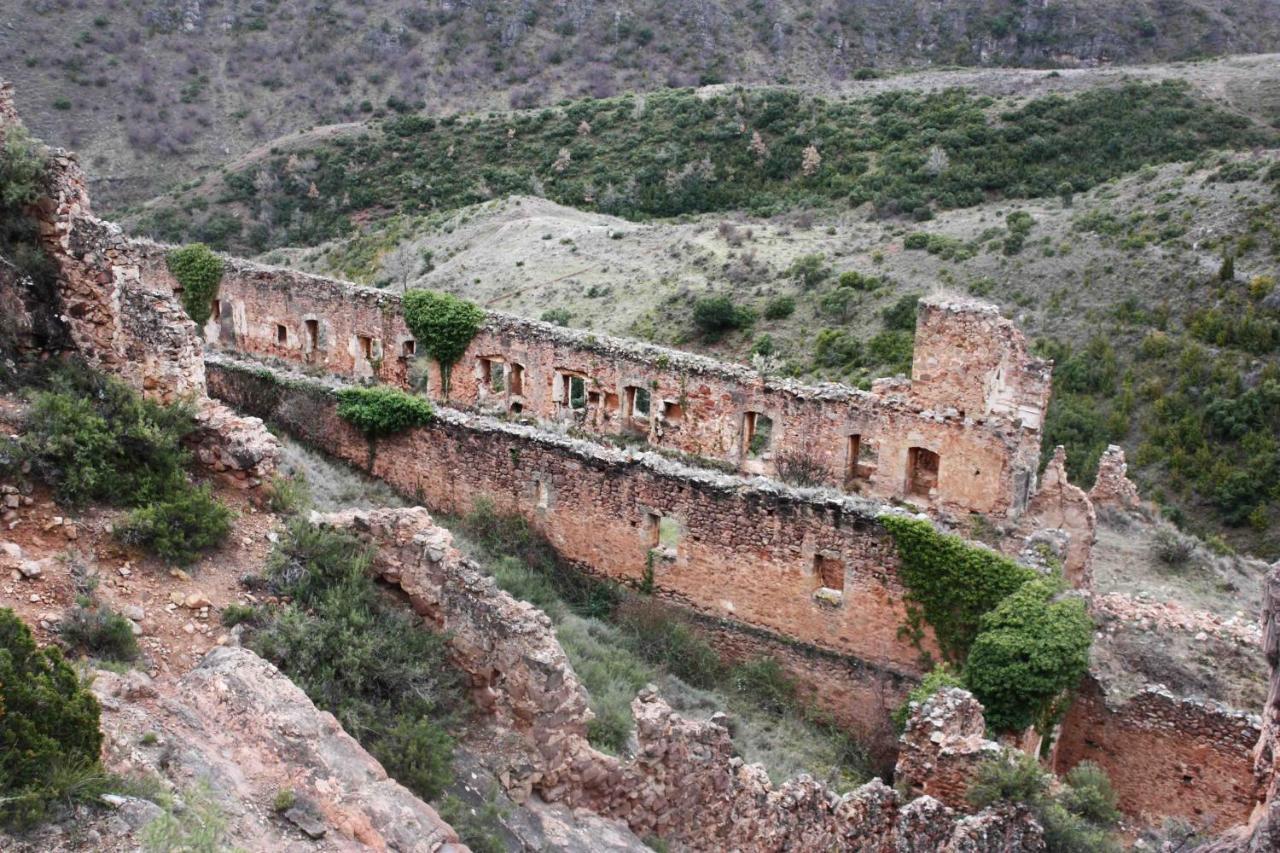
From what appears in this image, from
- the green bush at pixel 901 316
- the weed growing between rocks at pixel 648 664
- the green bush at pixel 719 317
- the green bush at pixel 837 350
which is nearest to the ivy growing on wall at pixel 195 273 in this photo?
the green bush at pixel 719 317

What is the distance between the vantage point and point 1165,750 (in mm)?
14922

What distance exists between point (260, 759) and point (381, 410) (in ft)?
37.9

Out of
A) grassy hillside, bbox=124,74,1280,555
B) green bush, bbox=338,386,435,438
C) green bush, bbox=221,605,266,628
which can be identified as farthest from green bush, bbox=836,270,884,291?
green bush, bbox=221,605,266,628

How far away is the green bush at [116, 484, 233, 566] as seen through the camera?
10.1 m

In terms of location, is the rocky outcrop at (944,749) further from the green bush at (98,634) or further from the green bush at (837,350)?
the green bush at (837,350)

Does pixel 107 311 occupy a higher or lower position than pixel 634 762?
Result: higher

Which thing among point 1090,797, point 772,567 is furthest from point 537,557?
point 1090,797

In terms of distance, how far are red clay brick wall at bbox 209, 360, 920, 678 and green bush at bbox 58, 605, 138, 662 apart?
8985 millimetres

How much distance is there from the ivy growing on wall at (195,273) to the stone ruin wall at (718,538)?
539 inches

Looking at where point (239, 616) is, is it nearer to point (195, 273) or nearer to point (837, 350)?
point (195, 273)

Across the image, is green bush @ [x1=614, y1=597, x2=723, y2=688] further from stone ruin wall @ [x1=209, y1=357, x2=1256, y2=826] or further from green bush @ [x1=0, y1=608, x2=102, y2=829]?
green bush @ [x1=0, y1=608, x2=102, y2=829]

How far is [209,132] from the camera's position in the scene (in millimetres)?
68875

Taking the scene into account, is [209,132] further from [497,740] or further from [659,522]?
[497,740]

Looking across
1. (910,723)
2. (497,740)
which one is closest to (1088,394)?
(910,723)
